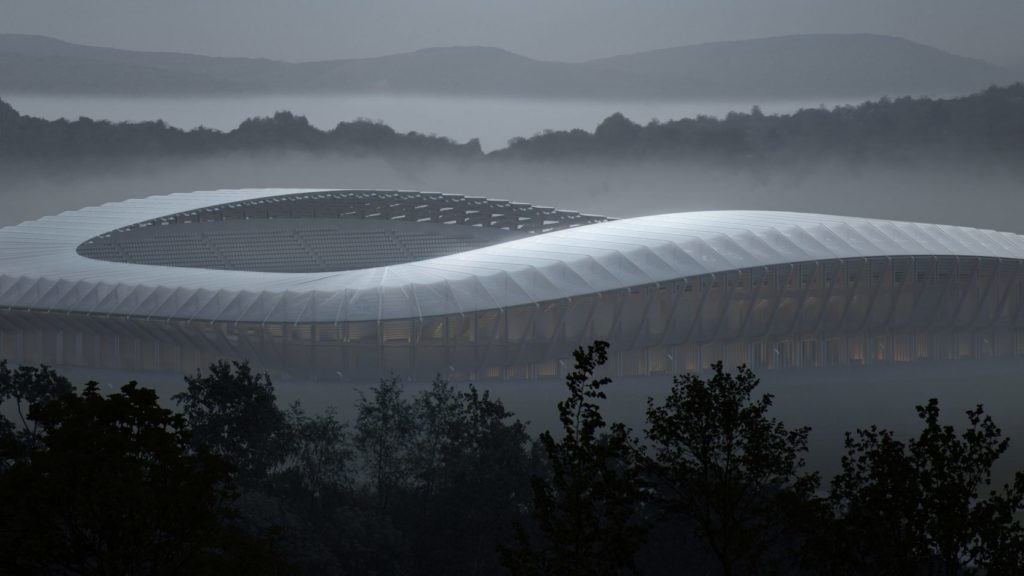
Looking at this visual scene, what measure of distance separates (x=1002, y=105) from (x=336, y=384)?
412ft

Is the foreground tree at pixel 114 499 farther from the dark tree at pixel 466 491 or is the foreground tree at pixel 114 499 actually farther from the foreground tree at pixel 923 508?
the dark tree at pixel 466 491

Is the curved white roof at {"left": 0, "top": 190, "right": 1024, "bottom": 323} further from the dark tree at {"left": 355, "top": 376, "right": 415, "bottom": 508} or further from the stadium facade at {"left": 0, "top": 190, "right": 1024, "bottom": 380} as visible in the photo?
the dark tree at {"left": 355, "top": 376, "right": 415, "bottom": 508}

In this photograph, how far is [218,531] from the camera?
96.0 feet

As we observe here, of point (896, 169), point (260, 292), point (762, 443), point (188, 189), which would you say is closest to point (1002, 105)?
point (896, 169)

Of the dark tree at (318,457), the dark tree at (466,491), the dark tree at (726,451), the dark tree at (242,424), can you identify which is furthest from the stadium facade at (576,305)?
the dark tree at (726,451)

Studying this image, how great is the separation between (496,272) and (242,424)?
73.4ft

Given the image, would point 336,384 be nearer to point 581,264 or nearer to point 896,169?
point 581,264

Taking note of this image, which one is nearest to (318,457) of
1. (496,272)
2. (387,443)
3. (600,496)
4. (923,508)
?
(387,443)

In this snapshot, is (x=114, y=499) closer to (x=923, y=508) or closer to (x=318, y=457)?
(x=923, y=508)

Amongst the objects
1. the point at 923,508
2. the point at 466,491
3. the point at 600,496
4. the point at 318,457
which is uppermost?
the point at 600,496

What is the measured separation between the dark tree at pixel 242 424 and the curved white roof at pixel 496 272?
50.4 ft

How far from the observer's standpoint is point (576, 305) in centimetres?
7250

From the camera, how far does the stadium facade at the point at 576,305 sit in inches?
2805

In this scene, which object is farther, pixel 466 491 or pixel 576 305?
pixel 576 305
